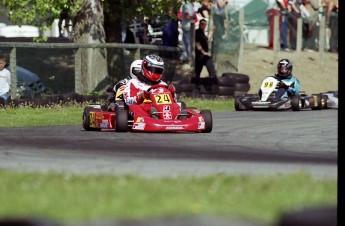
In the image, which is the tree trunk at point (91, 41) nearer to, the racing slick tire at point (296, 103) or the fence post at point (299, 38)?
the racing slick tire at point (296, 103)

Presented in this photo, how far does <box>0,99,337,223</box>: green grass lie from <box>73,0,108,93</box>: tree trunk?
13060mm

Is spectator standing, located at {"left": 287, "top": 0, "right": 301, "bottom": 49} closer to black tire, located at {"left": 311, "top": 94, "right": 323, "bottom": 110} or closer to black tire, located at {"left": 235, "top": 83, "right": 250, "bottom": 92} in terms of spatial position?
black tire, located at {"left": 235, "top": 83, "right": 250, "bottom": 92}

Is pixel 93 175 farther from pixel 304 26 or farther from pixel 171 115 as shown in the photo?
pixel 304 26

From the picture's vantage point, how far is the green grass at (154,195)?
22.5 feet

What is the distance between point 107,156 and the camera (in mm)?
11609

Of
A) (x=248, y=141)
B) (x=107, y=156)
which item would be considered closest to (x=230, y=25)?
(x=248, y=141)

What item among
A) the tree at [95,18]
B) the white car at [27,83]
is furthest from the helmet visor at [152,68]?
the tree at [95,18]

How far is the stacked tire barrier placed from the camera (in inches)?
939

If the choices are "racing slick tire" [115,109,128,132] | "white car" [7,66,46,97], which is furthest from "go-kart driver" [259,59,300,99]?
"racing slick tire" [115,109,128,132]

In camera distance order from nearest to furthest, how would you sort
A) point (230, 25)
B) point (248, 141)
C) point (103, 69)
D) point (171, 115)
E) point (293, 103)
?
point (248, 141) → point (171, 115) → point (293, 103) → point (103, 69) → point (230, 25)

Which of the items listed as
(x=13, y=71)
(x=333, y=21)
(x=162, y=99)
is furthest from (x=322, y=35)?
(x=162, y=99)

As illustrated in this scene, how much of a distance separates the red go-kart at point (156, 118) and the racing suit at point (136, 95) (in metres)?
0.07

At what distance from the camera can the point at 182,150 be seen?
12.4 m

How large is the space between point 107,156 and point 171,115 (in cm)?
379
